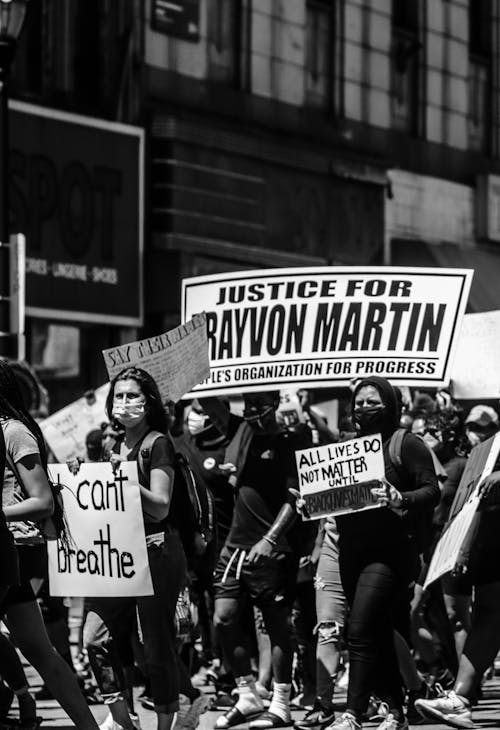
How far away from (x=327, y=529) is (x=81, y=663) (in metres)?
3.40

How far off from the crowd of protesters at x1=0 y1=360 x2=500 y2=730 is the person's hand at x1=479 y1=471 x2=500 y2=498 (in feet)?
0.04

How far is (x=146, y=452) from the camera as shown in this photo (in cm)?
934

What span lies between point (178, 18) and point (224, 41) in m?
1.02

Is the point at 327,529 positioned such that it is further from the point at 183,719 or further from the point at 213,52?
the point at 213,52

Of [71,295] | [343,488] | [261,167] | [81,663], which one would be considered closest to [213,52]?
[261,167]

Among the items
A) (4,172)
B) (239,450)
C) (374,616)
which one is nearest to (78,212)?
(4,172)

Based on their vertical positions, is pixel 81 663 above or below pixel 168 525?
below

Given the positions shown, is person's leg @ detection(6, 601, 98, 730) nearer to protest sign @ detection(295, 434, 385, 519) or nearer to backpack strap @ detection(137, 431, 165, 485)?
backpack strap @ detection(137, 431, 165, 485)

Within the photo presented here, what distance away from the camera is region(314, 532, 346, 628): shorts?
10.7 meters

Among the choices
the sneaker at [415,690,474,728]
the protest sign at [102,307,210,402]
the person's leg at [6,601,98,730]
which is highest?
the protest sign at [102,307,210,402]

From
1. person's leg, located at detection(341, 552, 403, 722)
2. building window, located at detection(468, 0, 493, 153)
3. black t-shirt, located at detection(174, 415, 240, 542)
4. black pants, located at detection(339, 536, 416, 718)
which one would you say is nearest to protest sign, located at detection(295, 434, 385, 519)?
black pants, located at detection(339, 536, 416, 718)

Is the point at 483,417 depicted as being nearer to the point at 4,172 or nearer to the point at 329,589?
the point at 329,589

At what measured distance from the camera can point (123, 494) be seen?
9266 millimetres

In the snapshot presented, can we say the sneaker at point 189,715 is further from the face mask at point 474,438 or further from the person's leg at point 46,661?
the face mask at point 474,438
